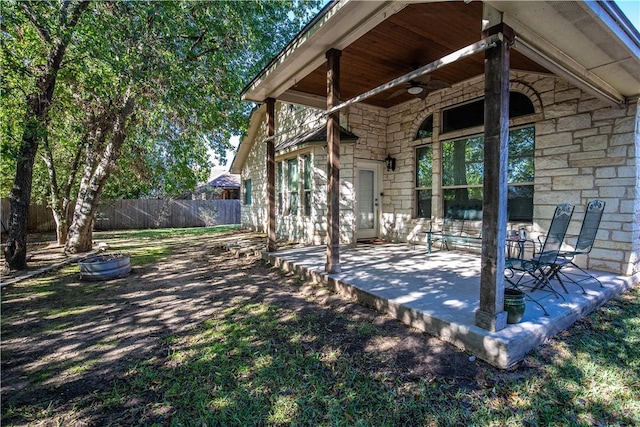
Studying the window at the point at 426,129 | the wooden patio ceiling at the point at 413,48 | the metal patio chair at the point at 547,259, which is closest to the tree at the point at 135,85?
the wooden patio ceiling at the point at 413,48

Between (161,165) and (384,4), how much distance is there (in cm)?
851

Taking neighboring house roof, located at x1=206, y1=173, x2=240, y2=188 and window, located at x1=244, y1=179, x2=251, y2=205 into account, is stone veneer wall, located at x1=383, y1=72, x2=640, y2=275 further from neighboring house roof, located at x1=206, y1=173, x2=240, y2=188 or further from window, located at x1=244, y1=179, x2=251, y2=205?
neighboring house roof, located at x1=206, y1=173, x2=240, y2=188

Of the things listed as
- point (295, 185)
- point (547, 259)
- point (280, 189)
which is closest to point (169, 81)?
point (295, 185)

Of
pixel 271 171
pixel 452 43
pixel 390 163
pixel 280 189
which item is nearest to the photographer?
pixel 452 43

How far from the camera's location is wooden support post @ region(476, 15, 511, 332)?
2.39 m

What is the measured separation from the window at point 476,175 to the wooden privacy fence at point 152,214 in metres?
13.6

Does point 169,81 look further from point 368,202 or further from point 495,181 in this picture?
point 495,181

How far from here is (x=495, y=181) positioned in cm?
242

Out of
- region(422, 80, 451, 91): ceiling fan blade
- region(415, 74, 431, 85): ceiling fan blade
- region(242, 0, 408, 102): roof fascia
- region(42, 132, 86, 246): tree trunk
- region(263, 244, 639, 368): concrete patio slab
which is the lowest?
region(263, 244, 639, 368): concrete patio slab

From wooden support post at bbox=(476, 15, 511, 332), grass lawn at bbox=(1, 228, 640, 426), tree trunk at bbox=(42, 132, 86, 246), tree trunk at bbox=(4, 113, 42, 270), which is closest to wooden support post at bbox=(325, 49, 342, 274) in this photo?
grass lawn at bbox=(1, 228, 640, 426)

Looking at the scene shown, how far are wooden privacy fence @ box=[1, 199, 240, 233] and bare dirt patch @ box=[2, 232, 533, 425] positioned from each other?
1048 cm

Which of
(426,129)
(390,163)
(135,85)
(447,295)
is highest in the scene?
(135,85)

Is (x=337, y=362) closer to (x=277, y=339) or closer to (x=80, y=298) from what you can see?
(x=277, y=339)

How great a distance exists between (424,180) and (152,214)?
567 inches
